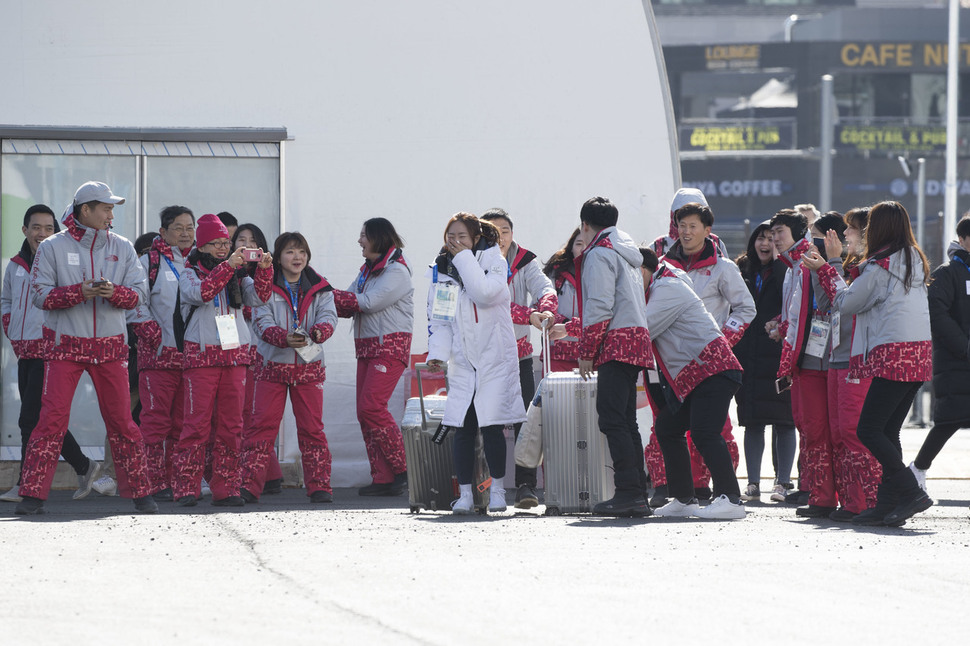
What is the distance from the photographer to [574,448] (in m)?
7.91

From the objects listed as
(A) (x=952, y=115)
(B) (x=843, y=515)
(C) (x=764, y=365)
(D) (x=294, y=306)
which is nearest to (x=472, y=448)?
(D) (x=294, y=306)

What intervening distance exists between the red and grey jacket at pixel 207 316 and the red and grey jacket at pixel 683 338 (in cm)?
245

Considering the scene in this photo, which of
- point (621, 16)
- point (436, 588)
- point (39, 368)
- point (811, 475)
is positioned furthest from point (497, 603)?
point (621, 16)

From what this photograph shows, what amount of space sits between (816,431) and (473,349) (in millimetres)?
2018

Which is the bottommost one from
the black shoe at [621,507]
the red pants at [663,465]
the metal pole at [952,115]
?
the black shoe at [621,507]

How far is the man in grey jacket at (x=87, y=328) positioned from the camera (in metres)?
7.91

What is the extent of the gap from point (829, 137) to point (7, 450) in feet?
126

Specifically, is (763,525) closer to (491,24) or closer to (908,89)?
(491,24)

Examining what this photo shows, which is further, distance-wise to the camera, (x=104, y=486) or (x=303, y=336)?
(x=104, y=486)

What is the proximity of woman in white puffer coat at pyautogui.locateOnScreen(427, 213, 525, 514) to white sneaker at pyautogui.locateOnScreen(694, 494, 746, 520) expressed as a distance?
1121 mm

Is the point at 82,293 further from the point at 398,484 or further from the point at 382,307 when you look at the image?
the point at 398,484

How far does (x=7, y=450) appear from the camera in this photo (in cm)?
988

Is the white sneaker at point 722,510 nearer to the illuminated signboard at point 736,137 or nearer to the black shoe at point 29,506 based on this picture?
the black shoe at point 29,506

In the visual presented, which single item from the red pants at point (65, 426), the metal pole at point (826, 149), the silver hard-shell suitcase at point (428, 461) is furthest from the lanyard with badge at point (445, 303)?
the metal pole at point (826, 149)
